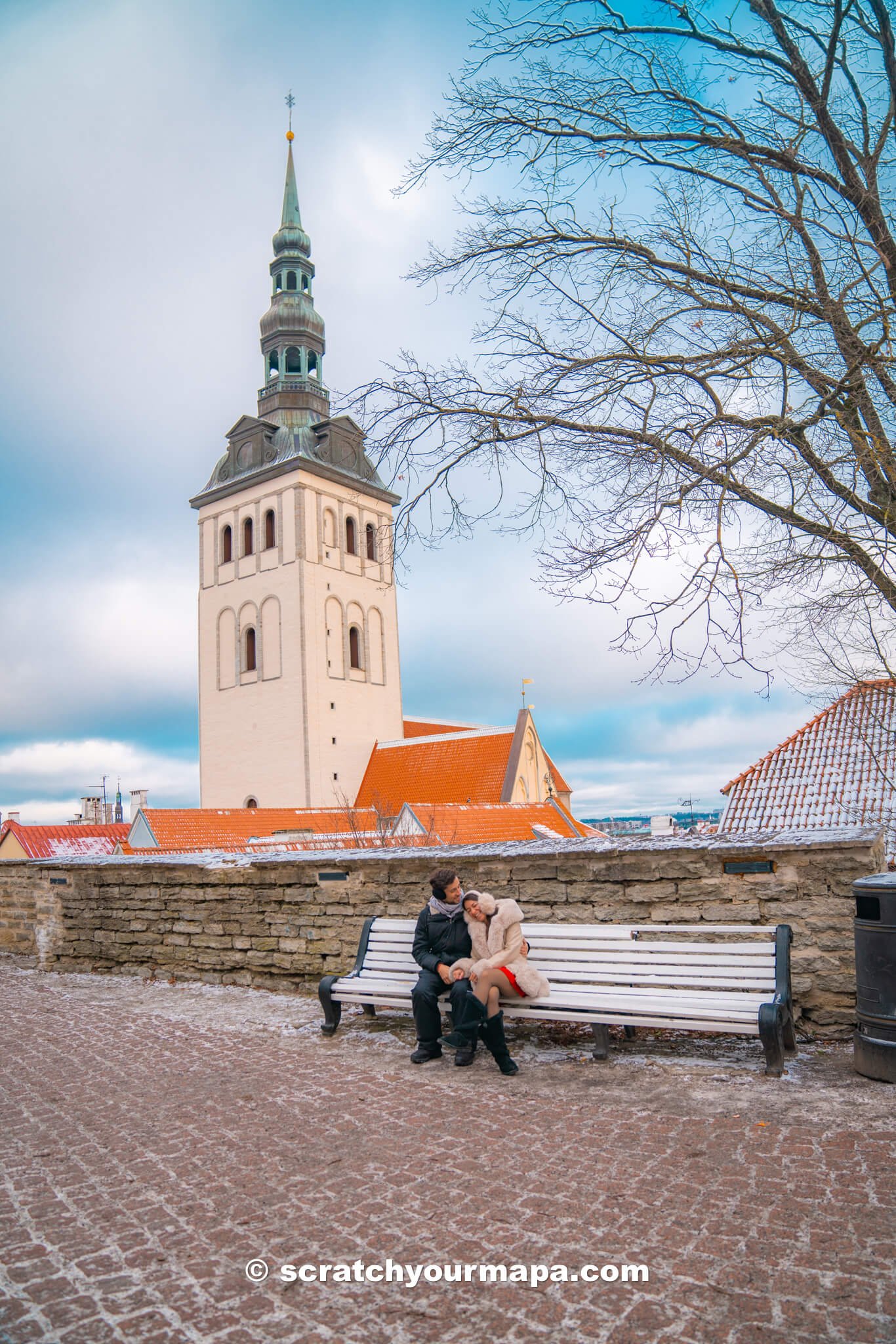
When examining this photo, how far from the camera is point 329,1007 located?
20.5 feet

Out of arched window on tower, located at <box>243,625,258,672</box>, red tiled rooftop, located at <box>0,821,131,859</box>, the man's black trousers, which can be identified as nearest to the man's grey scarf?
the man's black trousers

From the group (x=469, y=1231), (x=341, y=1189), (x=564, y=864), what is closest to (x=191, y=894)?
(x=564, y=864)

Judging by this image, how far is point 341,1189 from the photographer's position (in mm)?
3482

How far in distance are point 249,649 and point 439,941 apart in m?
42.0

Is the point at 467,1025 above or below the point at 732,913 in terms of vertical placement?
below

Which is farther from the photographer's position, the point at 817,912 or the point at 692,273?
the point at 692,273

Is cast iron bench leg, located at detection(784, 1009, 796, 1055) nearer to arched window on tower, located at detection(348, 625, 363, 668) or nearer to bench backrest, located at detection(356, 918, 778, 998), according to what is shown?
bench backrest, located at detection(356, 918, 778, 998)

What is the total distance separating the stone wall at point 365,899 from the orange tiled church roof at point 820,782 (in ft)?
44.2

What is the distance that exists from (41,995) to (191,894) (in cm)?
160

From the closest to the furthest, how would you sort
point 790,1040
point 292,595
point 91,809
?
point 790,1040
point 292,595
point 91,809

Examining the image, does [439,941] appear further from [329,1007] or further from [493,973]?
[329,1007]

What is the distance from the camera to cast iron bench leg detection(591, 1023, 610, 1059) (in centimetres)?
532

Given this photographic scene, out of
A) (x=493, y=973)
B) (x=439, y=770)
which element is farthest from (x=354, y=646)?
(x=493, y=973)

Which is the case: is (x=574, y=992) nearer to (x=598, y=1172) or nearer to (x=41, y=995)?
(x=598, y=1172)
